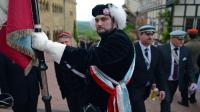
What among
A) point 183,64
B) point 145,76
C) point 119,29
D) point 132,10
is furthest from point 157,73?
point 132,10

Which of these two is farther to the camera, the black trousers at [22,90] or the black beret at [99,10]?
the black trousers at [22,90]

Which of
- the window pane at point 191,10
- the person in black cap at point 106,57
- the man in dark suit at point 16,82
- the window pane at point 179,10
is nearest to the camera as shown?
the person in black cap at point 106,57

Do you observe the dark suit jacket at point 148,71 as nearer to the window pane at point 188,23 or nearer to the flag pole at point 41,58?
the flag pole at point 41,58

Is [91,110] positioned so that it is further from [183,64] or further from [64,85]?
[183,64]

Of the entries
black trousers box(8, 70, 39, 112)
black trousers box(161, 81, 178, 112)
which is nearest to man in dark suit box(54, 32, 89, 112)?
black trousers box(8, 70, 39, 112)

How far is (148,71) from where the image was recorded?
5125 mm

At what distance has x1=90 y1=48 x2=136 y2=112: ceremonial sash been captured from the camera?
9.90ft

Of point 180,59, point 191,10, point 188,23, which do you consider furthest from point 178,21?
point 180,59

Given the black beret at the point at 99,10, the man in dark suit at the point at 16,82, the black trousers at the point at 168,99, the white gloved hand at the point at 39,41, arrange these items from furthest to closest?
1. the black trousers at the point at 168,99
2. the man in dark suit at the point at 16,82
3. the black beret at the point at 99,10
4. the white gloved hand at the point at 39,41

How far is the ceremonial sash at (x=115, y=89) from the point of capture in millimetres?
3018

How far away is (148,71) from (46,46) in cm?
272

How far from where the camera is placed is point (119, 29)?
312 cm

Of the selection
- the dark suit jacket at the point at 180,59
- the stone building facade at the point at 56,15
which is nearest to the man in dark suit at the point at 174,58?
the dark suit jacket at the point at 180,59

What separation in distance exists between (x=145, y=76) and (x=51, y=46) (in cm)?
257
